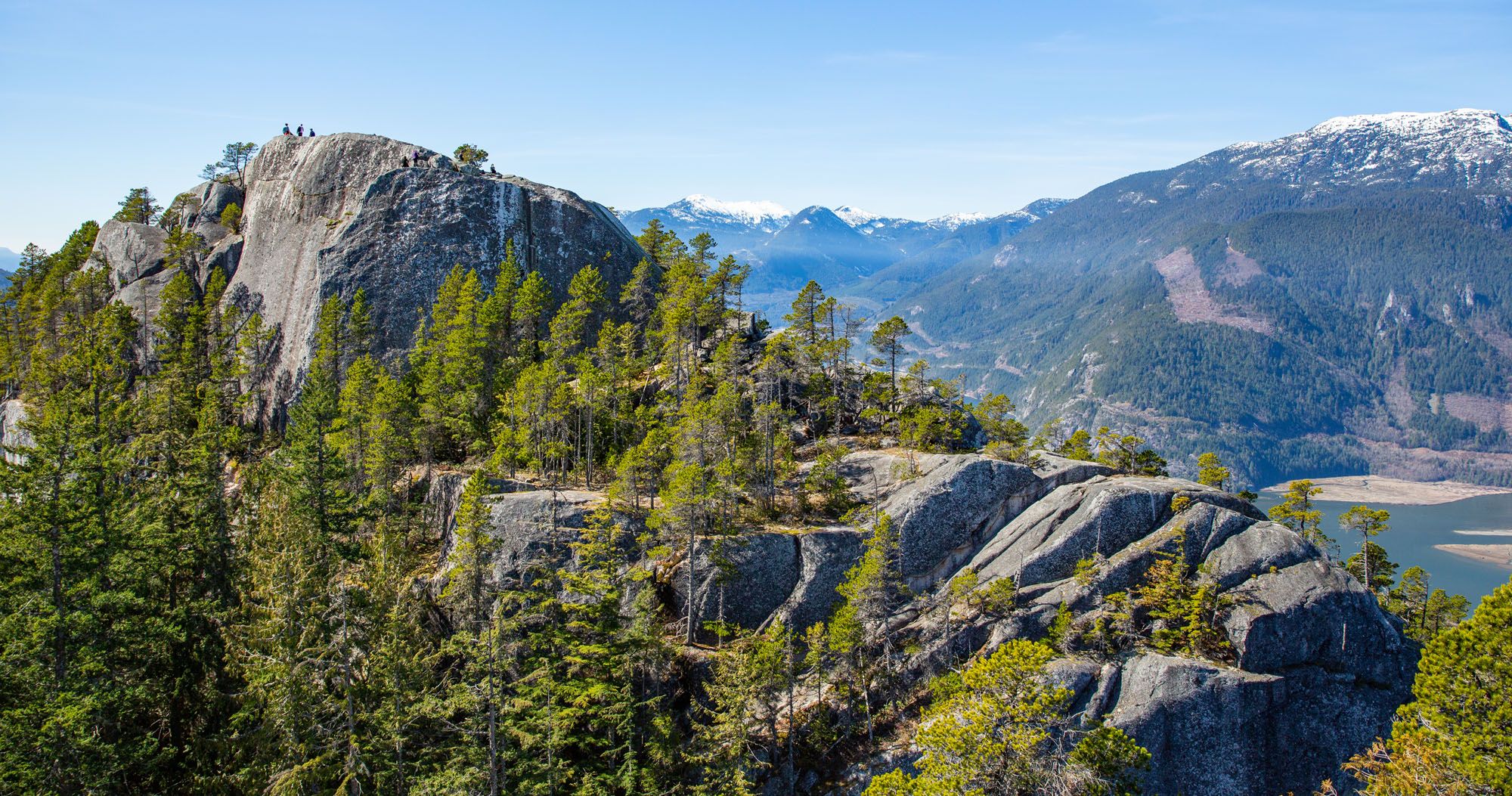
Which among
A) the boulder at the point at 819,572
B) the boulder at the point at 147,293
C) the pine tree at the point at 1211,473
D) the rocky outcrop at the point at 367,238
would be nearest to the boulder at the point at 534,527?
the boulder at the point at 819,572

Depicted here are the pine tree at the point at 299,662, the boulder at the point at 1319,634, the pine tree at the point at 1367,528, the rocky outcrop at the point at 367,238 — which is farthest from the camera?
the rocky outcrop at the point at 367,238

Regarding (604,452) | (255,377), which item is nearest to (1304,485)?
(604,452)

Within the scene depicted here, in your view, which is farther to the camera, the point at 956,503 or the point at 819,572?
the point at 956,503

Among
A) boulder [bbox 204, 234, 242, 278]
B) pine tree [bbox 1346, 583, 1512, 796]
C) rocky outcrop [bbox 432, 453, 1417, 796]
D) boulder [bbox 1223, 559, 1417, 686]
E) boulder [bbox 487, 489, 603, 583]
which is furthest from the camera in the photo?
boulder [bbox 204, 234, 242, 278]

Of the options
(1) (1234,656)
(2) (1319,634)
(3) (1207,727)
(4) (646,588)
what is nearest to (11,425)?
(4) (646,588)

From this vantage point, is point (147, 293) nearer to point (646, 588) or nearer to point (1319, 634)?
point (646, 588)

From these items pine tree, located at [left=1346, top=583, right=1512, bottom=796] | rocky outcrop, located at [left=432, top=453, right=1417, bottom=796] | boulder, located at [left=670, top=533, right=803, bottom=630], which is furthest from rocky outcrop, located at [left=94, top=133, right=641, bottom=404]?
pine tree, located at [left=1346, top=583, right=1512, bottom=796]

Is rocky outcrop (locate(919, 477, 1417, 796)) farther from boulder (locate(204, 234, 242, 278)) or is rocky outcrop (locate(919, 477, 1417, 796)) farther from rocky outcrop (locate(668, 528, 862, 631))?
boulder (locate(204, 234, 242, 278))

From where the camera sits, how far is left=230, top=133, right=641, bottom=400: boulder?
260 ft

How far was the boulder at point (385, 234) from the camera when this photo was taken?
79250 millimetres

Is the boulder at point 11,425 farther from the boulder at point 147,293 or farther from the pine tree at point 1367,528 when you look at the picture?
the pine tree at point 1367,528

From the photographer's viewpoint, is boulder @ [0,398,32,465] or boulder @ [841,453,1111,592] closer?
boulder @ [841,453,1111,592]

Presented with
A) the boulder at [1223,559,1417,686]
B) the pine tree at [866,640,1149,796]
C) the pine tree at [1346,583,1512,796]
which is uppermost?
the pine tree at [1346,583,1512,796]

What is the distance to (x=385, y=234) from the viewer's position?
81.3m
